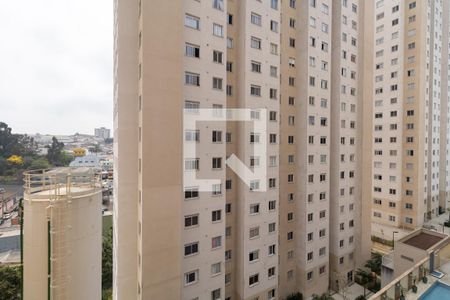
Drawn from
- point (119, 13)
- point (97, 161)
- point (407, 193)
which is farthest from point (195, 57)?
point (97, 161)

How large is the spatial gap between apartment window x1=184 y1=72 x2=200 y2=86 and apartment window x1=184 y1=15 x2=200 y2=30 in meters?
3.45

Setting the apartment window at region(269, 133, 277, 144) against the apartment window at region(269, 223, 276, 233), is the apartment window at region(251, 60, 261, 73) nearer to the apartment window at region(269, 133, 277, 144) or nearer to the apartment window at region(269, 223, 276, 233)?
the apartment window at region(269, 133, 277, 144)

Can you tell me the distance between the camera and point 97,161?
88938 mm

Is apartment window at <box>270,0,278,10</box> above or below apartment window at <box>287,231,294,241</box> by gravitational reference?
above

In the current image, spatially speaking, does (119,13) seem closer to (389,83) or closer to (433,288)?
(433,288)

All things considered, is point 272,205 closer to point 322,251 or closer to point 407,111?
point 322,251

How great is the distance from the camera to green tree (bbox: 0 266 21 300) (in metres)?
22.7

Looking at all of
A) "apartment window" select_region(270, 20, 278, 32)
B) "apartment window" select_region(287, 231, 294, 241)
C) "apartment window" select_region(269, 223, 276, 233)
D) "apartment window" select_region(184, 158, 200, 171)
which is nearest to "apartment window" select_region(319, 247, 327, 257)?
"apartment window" select_region(287, 231, 294, 241)

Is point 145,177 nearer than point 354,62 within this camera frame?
Yes

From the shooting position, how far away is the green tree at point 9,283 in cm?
2270

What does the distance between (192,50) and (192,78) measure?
2.04 metres

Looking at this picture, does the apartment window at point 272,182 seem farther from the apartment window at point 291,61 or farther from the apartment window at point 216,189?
the apartment window at point 291,61

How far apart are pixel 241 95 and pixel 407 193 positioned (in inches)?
1589

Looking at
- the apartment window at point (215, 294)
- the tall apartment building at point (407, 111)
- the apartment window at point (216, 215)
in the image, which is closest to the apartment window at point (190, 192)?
the apartment window at point (216, 215)
